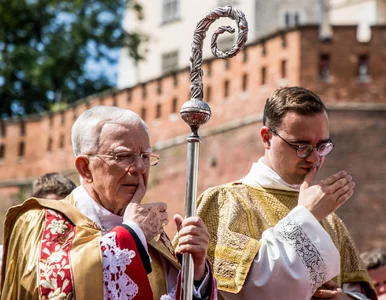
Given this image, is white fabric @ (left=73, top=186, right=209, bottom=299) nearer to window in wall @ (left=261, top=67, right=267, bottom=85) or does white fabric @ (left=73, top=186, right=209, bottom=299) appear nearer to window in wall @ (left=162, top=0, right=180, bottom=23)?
window in wall @ (left=261, top=67, right=267, bottom=85)

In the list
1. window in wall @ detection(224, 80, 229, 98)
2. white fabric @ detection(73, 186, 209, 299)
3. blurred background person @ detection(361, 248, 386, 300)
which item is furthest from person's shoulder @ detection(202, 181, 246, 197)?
window in wall @ detection(224, 80, 229, 98)

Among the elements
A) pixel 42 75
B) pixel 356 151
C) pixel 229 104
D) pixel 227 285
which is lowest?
pixel 227 285

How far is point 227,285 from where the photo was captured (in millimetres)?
5168

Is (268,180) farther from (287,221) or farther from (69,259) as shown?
(69,259)

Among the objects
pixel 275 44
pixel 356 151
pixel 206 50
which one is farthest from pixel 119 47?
pixel 356 151

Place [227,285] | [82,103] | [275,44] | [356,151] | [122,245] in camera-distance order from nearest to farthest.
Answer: [122,245], [227,285], [356,151], [275,44], [82,103]

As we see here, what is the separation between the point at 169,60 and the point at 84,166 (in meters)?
30.2

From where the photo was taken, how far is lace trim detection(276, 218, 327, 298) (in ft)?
16.8

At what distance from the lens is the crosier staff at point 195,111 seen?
15.0 feet

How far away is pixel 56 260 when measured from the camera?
15.2 feet

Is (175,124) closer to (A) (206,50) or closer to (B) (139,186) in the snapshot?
(A) (206,50)

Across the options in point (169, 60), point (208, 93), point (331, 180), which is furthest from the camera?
point (169, 60)

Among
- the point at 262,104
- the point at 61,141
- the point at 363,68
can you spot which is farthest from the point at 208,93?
the point at 61,141

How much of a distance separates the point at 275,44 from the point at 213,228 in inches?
704
